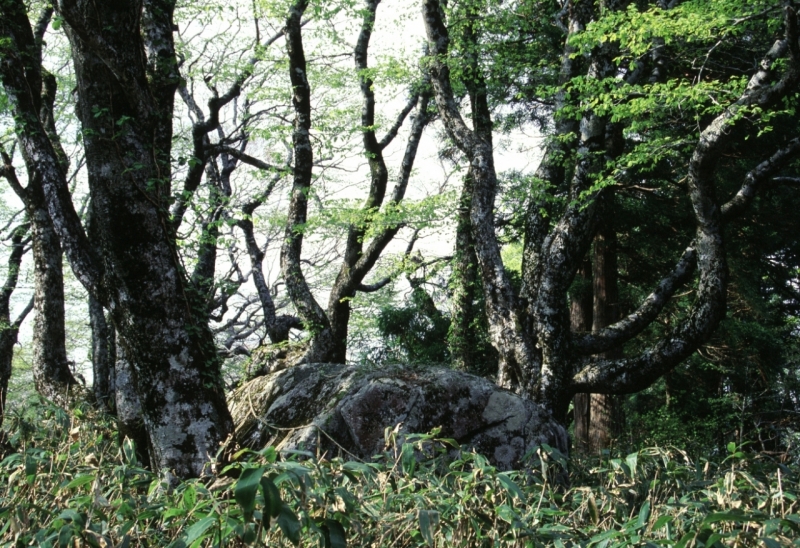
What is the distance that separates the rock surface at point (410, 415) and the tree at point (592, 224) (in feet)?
7.18

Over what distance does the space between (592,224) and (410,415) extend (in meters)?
4.18

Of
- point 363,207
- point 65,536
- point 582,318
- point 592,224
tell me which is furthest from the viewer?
point 363,207

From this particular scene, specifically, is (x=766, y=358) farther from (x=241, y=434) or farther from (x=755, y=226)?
(x=241, y=434)

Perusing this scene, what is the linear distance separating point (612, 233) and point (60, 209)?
29.8 ft

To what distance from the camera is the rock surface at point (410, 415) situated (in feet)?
19.6

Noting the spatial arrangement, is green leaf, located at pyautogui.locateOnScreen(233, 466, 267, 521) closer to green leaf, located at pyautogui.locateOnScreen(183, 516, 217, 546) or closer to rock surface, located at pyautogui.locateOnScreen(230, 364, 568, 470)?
green leaf, located at pyautogui.locateOnScreen(183, 516, 217, 546)

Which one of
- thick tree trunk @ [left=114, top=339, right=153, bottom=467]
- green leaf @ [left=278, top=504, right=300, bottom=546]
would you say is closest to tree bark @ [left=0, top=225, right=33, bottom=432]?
thick tree trunk @ [left=114, top=339, right=153, bottom=467]

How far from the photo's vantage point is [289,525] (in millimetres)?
1525

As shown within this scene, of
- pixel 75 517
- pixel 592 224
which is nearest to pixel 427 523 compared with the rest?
pixel 75 517

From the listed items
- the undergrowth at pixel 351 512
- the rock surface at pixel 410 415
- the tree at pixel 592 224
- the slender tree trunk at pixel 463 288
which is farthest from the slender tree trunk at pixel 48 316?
the undergrowth at pixel 351 512

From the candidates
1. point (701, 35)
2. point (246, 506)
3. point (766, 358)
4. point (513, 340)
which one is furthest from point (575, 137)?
point (246, 506)

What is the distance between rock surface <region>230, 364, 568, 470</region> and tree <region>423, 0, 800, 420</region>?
2189 millimetres

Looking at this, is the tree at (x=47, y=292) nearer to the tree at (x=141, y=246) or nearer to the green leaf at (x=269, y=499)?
the tree at (x=141, y=246)

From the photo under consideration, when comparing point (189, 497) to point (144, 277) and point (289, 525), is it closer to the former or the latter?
point (289, 525)
